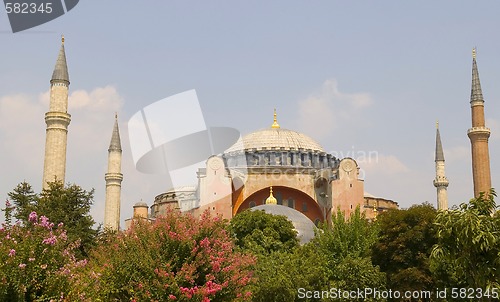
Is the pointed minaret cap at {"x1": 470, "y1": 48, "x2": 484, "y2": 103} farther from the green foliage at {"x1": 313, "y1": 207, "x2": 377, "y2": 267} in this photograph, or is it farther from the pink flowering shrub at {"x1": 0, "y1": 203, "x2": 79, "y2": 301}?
the pink flowering shrub at {"x1": 0, "y1": 203, "x2": 79, "y2": 301}

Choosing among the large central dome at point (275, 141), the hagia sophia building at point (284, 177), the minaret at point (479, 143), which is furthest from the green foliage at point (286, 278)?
the large central dome at point (275, 141)

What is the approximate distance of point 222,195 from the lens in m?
39.7

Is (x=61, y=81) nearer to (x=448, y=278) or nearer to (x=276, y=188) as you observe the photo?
(x=276, y=188)

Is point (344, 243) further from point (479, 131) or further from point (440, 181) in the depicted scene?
point (440, 181)

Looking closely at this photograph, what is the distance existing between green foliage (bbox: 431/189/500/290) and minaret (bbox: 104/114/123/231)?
28721mm

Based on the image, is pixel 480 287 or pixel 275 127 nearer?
pixel 480 287

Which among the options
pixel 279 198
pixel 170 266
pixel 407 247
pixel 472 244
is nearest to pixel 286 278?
pixel 407 247

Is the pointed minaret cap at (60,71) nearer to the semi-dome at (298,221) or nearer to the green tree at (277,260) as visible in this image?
the green tree at (277,260)

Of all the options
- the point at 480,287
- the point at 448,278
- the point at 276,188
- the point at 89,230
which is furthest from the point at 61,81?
the point at 480,287

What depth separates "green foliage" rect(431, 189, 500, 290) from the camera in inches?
444

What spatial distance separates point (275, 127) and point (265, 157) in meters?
5.00

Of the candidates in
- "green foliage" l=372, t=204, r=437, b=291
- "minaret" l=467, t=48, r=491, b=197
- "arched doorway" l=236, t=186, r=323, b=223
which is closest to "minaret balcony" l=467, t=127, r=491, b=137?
"minaret" l=467, t=48, r=491, b=197

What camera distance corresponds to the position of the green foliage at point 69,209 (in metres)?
22.2

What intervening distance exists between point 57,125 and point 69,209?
325 inches
